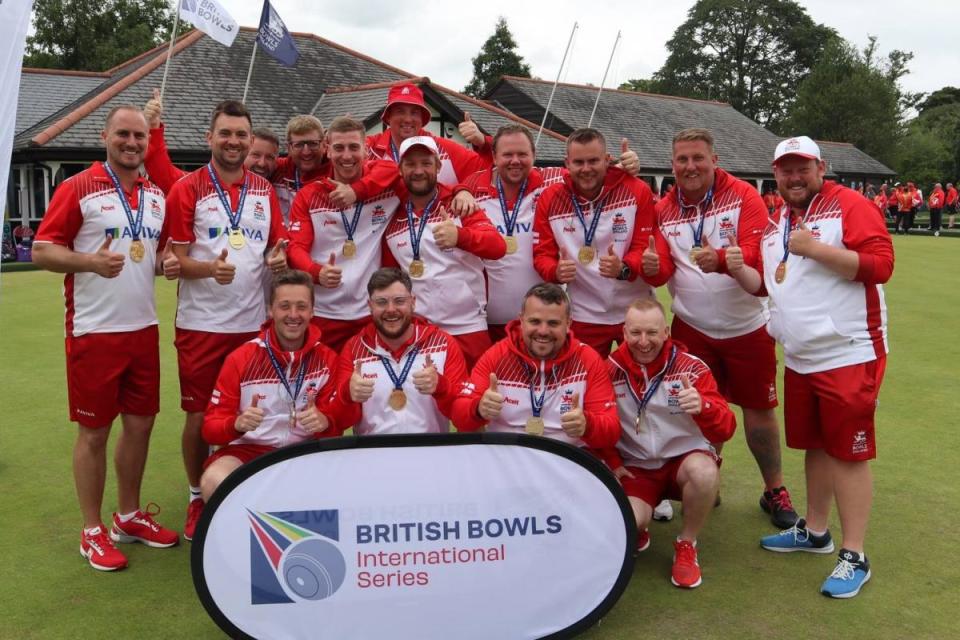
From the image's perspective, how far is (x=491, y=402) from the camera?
3.83m

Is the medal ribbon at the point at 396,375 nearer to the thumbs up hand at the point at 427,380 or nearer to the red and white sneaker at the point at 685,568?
the thumbs up hand at the point at 427,380

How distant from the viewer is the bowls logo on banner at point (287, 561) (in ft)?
10.9

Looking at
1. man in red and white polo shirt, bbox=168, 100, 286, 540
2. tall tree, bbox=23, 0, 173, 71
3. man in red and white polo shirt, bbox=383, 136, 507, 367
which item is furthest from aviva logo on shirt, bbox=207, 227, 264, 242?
tall tree, bbox=23, 0, 173, 71

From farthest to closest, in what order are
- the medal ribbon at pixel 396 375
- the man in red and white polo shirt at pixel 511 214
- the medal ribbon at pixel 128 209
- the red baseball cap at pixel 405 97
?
the red baseball cap at pixel 405 97 < the man in red and white polo shirt at pixel 511 214 < the medal ribbon at pixel 128 209 < the medal ribbon at pixel 396 375

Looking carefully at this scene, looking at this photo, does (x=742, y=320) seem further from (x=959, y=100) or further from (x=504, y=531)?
(x=959, y=100)

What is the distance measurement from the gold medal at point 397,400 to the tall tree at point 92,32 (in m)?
44.2

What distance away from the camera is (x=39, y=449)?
240 inches

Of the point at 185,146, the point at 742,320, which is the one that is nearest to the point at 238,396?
the point at 742,320

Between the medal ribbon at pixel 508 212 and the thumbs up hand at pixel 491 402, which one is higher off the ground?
the medal ribbon at pixel 508 212

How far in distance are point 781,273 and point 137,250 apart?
10.9 ft

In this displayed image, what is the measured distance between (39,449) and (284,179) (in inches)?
109

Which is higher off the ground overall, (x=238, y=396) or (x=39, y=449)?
(x=238, y=396)

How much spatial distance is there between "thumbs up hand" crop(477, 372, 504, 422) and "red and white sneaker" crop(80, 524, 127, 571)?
2055 millimetres

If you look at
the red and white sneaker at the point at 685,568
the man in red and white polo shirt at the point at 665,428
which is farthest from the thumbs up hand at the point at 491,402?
the red and white sneaker at the point at 685,568
